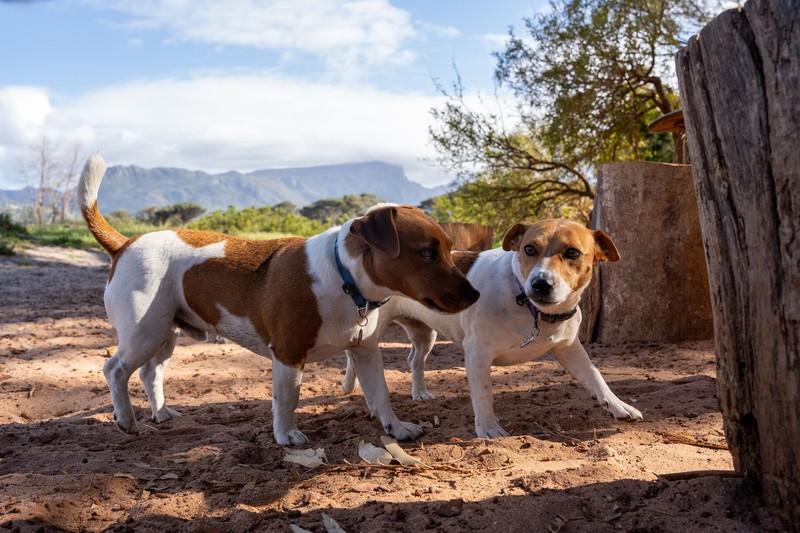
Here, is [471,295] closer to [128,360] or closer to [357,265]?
[357,265]

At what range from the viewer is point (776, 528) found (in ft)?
8.18

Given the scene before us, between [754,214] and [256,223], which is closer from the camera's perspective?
[754,214]

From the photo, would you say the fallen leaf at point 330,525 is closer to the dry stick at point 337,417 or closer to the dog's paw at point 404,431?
the dog's paw at point 404,431

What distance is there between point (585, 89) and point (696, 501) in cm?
1049

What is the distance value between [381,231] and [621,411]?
1.85 metres

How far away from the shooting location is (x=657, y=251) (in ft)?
22.9

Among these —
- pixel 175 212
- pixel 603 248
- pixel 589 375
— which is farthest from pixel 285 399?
pixel 175 212

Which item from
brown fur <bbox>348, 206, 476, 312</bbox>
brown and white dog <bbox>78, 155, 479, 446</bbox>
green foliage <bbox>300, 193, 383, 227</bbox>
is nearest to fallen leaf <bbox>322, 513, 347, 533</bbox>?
brown and white dog <bbox>78, 155, 479, 446</bbox>

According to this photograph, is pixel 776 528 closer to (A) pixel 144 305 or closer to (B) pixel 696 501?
(B) pixel 696 501

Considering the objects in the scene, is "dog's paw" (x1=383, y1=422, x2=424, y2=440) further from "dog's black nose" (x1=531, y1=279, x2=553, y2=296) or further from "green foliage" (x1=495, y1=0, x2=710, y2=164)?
"green foliage" (x1=495, y1=0, x2=710, y2=164)

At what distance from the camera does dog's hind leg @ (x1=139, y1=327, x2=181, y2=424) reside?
15.5ft

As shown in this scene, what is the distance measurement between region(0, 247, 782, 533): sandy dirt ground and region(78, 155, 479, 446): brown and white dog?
1.04 ft

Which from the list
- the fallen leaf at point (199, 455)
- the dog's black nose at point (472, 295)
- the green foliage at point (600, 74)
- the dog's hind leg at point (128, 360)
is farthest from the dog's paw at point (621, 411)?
the green foliage at point (600, 74)

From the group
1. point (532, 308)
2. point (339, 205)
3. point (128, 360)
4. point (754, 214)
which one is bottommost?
point (128, 360)
